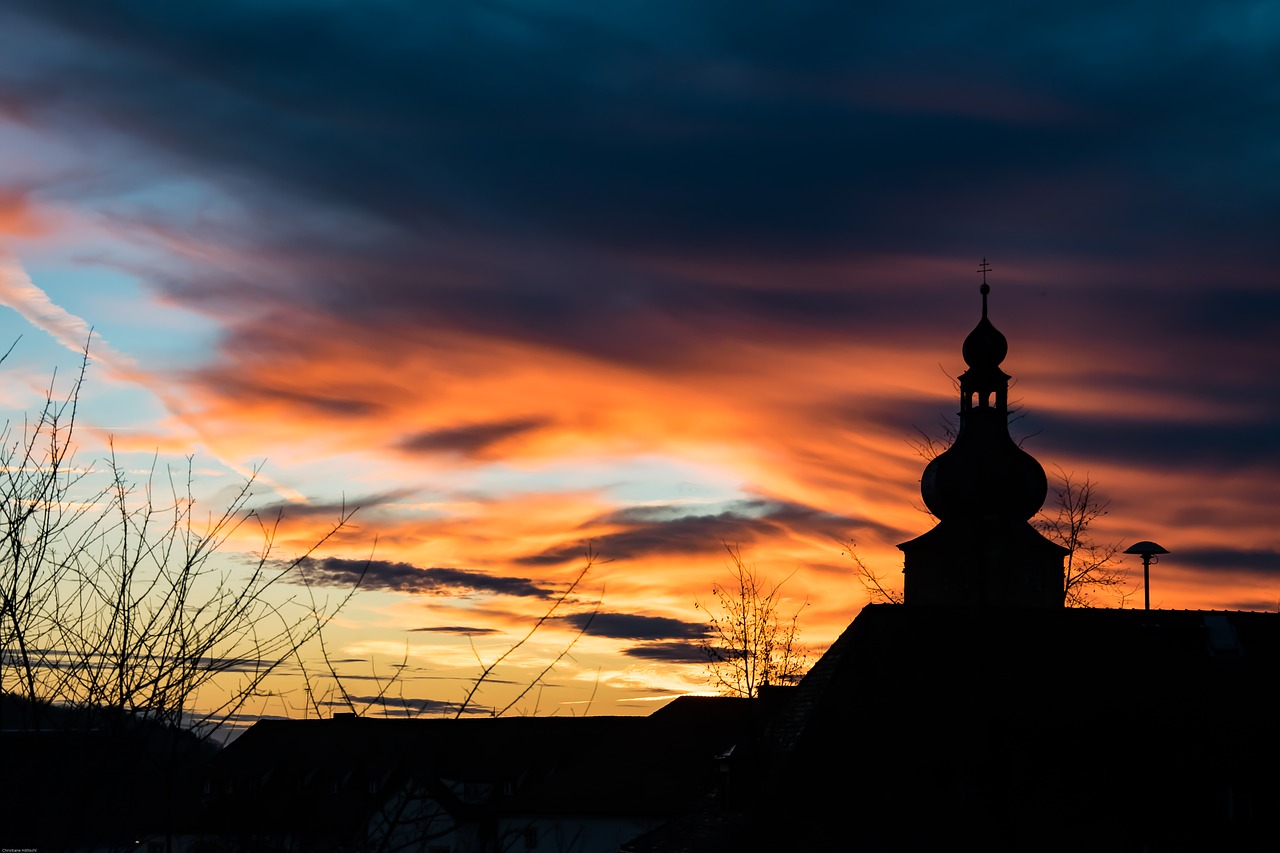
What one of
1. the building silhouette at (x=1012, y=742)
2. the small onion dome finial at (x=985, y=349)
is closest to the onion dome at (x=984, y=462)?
the small onion dome finial at (x=985, y=349)

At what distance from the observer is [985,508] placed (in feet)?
225

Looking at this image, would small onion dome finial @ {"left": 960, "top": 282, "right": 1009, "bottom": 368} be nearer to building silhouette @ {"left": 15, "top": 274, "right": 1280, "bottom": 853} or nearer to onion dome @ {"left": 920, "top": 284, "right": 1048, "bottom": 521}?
onion dome @ {"left": 920, "top": 284, "right": 1048, "bottom": 521}

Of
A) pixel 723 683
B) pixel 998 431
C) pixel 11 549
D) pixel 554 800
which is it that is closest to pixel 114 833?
pixel 11 549

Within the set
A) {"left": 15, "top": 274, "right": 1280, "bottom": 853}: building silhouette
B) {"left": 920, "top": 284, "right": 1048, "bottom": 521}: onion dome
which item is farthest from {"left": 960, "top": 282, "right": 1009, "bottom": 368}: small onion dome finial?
{"left": 15, "top": 274, "right": 1280, "bottom": 853}: building silhouette

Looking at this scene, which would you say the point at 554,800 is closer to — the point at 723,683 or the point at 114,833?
the point at 723,683

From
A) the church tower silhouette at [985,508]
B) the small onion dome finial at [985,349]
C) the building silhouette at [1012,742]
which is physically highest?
the small onion dome finial at [985,349]

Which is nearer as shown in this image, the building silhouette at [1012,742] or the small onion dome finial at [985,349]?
the building silhouette at [1012,742]

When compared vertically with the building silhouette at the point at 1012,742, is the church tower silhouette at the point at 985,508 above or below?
above

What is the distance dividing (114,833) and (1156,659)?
3243 cm

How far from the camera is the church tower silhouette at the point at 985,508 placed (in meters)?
68.5

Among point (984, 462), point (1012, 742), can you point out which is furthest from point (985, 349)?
point (1012, 742)

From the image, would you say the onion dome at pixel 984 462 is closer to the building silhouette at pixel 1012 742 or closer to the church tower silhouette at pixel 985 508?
the church tower silhouette at pixel 985 508

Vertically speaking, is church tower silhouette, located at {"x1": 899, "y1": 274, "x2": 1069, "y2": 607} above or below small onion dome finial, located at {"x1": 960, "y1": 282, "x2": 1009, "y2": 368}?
below

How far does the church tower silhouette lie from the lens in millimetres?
68500
